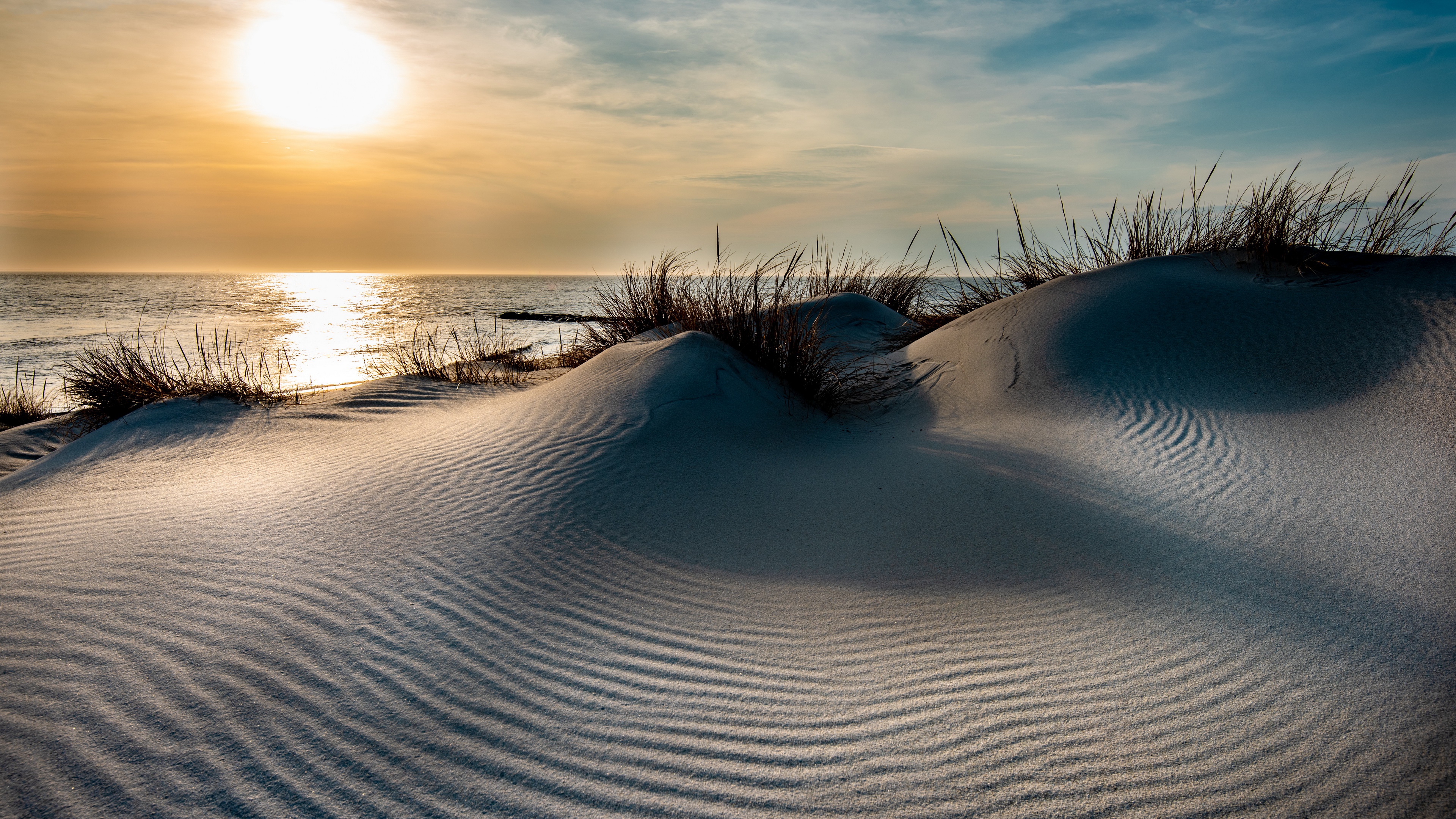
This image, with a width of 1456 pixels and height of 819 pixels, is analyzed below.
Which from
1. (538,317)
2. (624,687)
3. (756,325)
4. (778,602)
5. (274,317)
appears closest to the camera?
(624,687)

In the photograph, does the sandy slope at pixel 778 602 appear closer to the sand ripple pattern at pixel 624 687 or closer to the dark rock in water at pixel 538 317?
the sand ripple pattern at pixel 624 687

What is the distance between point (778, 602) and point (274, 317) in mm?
29255

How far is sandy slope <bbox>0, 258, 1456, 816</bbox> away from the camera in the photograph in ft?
5.85

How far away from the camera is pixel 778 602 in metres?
2.74

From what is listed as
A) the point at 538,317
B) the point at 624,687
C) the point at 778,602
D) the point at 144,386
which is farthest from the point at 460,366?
the point at 538,317

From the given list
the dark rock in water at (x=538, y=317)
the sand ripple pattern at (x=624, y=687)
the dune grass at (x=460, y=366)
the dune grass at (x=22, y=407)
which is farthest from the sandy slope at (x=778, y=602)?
the dark rock in water at (x=538, y=317)

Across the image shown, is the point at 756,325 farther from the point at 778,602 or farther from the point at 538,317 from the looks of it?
the point at 538,317

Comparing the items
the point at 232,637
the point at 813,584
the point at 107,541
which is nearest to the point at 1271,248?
the point at 813,584

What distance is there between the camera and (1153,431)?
162 inches

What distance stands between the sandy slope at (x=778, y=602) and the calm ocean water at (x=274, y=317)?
5114mm

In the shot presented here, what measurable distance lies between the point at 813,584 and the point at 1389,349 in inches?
174

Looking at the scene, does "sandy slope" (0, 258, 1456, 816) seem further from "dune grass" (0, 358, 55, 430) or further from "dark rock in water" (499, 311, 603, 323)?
"dark rock in water" (499, 311, 603, 323)

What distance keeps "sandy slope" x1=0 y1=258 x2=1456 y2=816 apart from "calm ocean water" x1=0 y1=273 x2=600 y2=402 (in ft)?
16.8

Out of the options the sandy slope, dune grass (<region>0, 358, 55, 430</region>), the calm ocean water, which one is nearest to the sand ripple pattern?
the sandy slope
